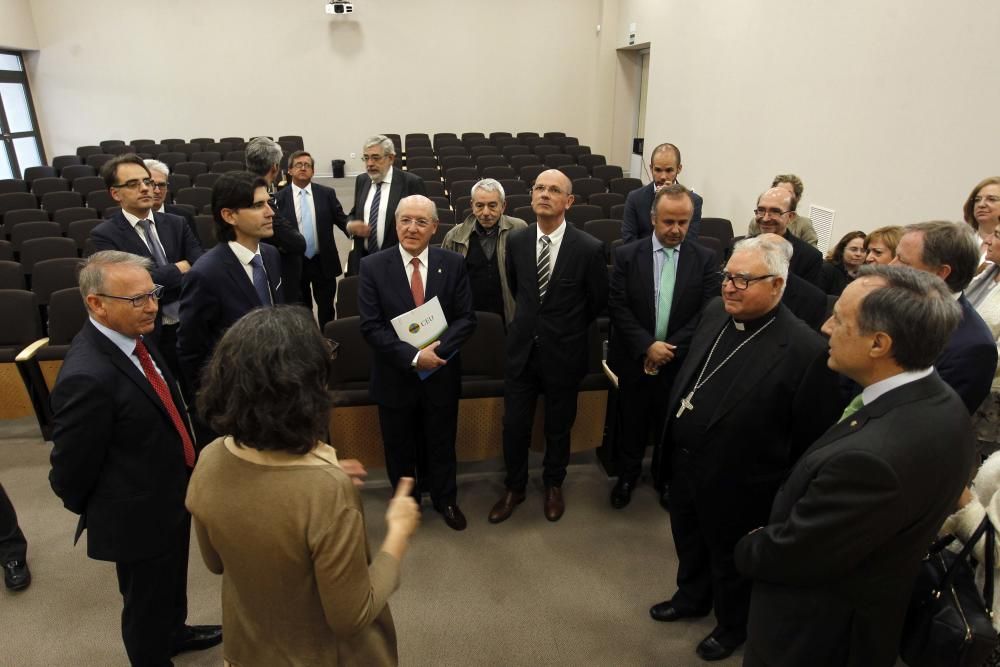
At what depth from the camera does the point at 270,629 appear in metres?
1.22

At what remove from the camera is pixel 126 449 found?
67.4 inches

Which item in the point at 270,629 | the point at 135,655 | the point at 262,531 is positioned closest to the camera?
the point at 262,531

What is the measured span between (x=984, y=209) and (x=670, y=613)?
245 cm

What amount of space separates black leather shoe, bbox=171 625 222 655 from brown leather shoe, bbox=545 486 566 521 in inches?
59.9

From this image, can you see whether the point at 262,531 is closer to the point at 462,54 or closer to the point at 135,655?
the point at 135,655

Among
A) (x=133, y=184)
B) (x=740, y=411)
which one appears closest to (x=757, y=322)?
(x=740, y=411)

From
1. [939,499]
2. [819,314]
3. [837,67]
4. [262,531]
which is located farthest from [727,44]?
[262,531]

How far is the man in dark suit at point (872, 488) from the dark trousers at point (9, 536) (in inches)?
115

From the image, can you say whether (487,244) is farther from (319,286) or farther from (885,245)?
(885,245)

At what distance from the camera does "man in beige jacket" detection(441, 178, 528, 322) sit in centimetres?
315

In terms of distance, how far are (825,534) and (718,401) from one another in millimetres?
714

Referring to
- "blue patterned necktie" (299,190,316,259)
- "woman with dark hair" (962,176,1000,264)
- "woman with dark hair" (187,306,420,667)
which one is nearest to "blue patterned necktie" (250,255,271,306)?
"woman with dark hair" (187,306,420,667)

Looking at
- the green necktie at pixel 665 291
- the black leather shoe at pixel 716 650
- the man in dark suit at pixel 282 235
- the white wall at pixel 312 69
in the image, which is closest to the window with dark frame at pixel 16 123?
the white wall at pixel 312 69

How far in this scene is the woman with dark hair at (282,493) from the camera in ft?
3.57
